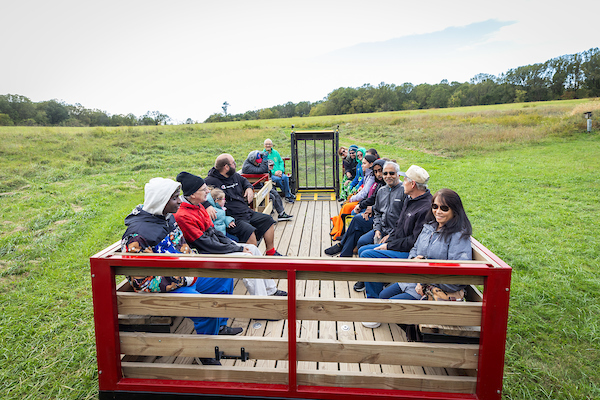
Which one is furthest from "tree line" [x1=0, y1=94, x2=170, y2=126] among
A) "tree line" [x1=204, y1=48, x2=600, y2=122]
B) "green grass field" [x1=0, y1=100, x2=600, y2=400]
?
"green grass field" [x1=0, y1=100, x2=600, y2=400]

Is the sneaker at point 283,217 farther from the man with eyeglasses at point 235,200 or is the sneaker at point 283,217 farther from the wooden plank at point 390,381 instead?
the wooden plank at point 390,381

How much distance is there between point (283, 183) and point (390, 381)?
6.57 metres

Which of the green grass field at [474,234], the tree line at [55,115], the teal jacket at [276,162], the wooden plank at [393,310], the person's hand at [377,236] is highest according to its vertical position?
the tree line at [55,115]

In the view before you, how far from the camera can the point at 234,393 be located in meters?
2.36

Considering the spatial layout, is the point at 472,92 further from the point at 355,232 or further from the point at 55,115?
the point at 355,232

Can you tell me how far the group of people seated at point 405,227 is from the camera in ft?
9.23

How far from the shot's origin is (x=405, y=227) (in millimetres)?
3695

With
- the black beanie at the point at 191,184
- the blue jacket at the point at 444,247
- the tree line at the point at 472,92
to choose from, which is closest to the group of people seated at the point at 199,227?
the black beanie at the point at 191,184

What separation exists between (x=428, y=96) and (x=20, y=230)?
6882 cm

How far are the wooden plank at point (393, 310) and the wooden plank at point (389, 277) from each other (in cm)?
13

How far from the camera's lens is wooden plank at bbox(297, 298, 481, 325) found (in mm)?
2209

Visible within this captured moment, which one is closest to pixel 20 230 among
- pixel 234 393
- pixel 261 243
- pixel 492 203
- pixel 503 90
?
pixel 261 243

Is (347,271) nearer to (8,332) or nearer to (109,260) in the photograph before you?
(109,260)

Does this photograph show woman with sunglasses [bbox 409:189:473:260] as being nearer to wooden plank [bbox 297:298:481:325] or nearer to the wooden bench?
wooden plank [bbox 297:298:481:325]
